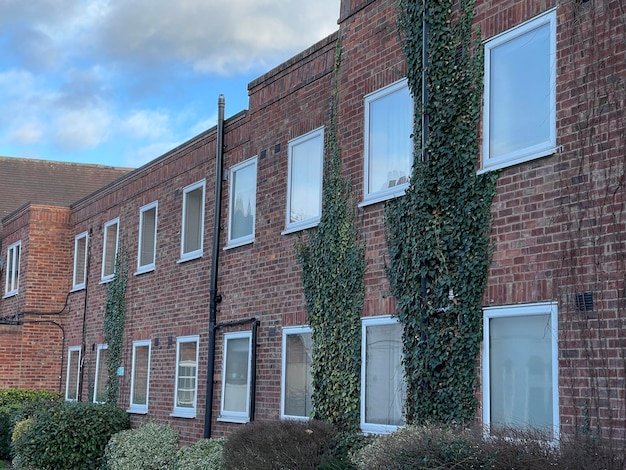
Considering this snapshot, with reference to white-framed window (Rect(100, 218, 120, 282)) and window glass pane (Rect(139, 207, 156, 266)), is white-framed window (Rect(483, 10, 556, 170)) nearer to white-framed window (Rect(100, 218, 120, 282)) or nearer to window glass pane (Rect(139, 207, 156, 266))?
window glass pane (Rect(139, 207, 156, 266))

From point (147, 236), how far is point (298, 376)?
25.0 feet

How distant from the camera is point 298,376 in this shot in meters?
13.1

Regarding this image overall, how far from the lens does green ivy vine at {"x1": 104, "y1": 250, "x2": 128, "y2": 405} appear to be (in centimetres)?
2000

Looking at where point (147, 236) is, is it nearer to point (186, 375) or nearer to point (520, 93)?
point (186, 375)

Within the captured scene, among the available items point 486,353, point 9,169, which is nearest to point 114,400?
point 486,353

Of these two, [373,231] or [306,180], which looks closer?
[373,231]

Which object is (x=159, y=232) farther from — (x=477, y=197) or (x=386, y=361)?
(x=477, y=197)

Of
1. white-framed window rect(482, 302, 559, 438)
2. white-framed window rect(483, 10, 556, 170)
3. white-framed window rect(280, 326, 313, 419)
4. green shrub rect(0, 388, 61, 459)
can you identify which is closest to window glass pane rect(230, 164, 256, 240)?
white-framed window rect(280, 326, 313, 419)

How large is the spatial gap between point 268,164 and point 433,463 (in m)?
8.05

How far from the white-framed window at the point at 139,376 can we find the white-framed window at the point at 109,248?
2.65m

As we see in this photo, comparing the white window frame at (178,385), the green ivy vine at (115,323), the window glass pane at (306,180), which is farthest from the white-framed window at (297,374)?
the green ivy vine at (115,323)

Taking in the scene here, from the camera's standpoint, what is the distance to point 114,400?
20.0 metres

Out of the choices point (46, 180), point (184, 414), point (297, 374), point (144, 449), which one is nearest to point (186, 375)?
point (184, 414)

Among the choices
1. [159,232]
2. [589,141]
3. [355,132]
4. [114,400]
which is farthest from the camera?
[114,400]
